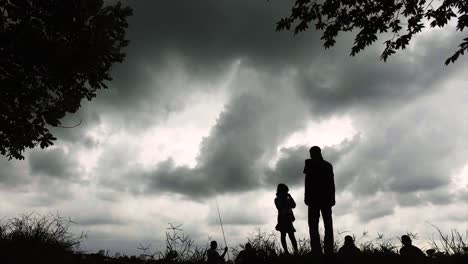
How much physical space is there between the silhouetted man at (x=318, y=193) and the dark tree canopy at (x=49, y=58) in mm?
4739

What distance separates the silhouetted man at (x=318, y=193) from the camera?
8227 mm

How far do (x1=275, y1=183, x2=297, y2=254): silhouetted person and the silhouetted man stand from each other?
2.44m

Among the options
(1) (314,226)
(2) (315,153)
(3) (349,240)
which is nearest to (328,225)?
(1) (314,226)

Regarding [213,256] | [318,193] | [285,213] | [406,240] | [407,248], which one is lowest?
[213,256]

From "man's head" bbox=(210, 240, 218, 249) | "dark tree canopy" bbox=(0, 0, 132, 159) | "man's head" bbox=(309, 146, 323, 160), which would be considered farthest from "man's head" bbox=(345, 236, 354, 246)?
"dark tree canopy" bbox=(0, 0, 132, 159)

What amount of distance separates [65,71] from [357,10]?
5878 mm

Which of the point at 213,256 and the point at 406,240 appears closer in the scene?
the point at 406,240

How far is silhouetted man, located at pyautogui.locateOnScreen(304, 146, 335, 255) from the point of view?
8.23 meters

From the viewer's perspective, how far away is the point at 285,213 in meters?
10.8

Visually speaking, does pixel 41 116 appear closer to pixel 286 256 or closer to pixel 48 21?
pixel 48 21

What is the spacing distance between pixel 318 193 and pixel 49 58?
5784 mm

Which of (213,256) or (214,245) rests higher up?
(214,245)

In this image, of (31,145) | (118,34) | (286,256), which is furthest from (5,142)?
(286,256)

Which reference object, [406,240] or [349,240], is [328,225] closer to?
[349,240]
